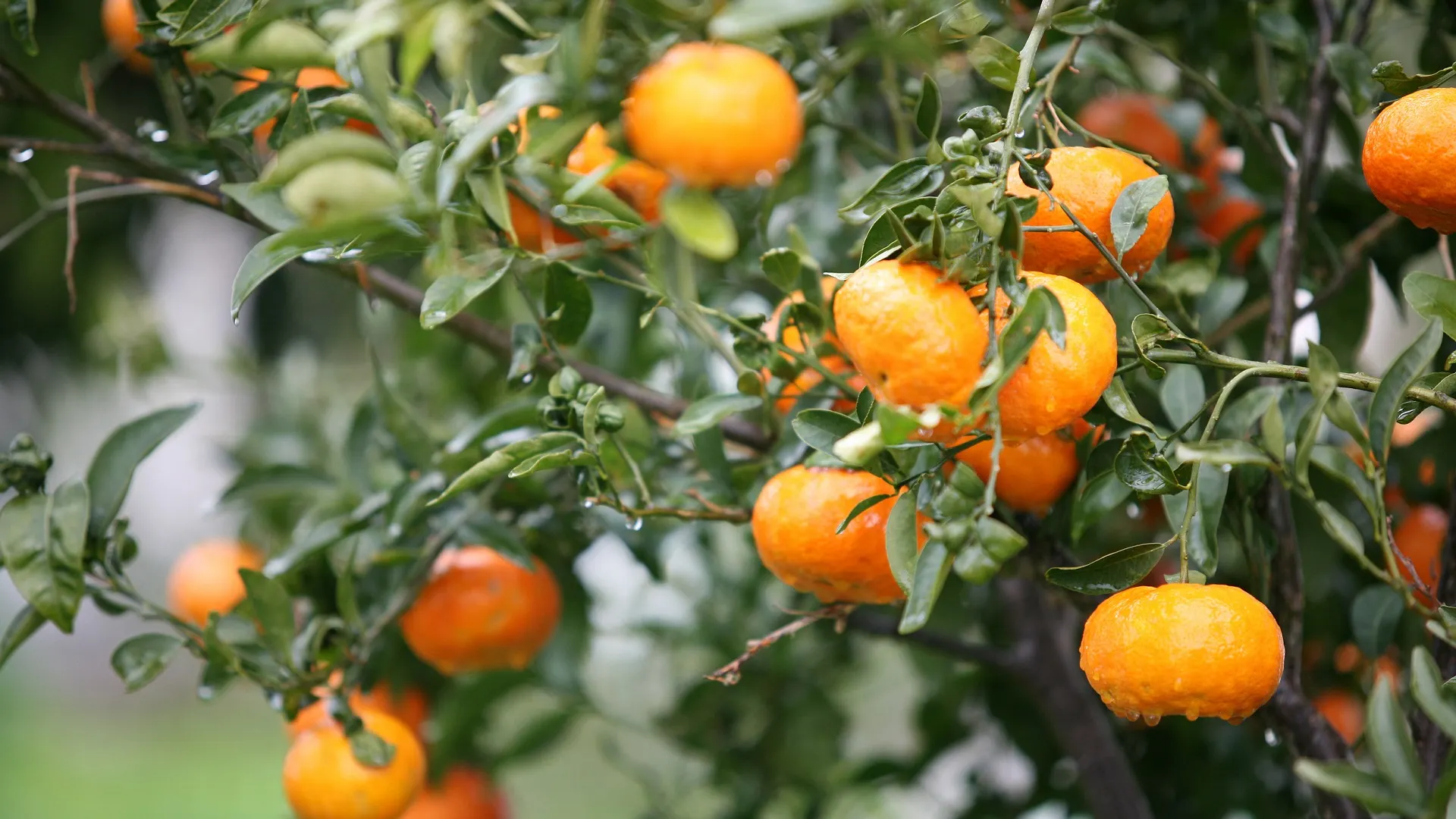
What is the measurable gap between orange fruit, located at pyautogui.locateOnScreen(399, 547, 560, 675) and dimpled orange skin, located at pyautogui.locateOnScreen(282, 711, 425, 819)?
0.07m

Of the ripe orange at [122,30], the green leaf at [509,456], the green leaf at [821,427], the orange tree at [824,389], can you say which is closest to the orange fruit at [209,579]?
the orange tree at [824,389]

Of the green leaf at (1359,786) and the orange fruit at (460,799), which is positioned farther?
the orange fruit at (460,799)

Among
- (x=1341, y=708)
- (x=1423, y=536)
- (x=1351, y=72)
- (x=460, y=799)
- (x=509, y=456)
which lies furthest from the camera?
(x=460, y=799)

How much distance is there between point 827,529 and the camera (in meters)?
0.52

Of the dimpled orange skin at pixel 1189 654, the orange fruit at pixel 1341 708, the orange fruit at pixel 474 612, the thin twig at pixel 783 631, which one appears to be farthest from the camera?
the orange fruit at pixel 1341 708

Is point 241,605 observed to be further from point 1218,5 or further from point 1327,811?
point 1218,5

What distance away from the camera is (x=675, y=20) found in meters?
0.39

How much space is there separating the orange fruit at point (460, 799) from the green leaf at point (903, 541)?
67 centimetres

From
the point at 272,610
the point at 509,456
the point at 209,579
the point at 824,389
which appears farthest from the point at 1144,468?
the point at 209,579

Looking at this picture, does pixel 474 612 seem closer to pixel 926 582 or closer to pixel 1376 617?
pixel 926 582

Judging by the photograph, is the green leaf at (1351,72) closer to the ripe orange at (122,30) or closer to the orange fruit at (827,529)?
the orange fruit at (827,529)

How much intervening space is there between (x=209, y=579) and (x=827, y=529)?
2.59ft

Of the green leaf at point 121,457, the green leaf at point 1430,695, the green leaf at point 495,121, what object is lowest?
the green leaf at point 121,457

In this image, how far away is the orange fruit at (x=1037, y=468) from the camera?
1.82 feet
